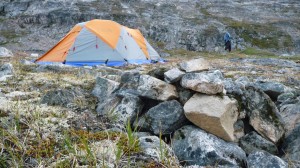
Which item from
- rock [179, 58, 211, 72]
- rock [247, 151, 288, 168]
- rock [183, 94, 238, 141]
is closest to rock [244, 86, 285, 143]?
rock [183, 94, 238, 141]

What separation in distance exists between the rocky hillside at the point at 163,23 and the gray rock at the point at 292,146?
36.5m

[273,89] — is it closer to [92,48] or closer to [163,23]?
[92,48]

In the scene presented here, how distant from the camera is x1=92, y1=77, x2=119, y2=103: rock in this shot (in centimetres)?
834

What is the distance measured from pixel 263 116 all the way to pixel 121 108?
10.1 feet

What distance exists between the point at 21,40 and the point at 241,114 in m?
43.2

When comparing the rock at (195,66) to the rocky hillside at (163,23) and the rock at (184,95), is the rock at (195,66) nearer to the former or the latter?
the rock at (184,95)

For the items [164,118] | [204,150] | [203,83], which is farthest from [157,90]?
[204,150]

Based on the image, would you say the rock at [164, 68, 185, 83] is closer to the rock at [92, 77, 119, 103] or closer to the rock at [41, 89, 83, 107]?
the rock at [92, 77, 119, 103]

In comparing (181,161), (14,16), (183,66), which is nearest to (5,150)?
(181,161)

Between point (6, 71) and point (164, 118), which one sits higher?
point (164, 118)

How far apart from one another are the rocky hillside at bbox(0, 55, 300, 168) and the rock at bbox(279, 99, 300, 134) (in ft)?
0.07

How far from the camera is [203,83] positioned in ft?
21.5

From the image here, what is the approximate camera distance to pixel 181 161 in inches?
203

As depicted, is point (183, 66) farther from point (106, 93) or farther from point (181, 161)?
point (181, 161)
